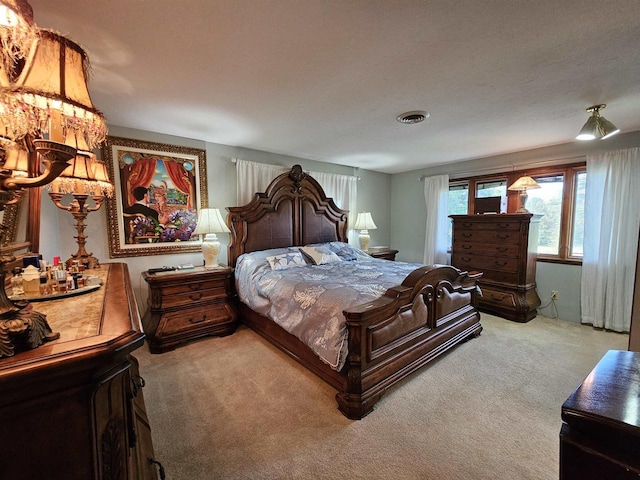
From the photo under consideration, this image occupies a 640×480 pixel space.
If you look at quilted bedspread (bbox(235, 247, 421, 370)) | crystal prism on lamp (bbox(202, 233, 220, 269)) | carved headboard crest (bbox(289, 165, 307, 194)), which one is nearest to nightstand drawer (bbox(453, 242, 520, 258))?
quilted bedspread (bbox(235, 247, 421, 370))

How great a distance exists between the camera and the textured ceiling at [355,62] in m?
1.32

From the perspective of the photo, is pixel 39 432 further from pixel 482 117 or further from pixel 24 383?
pixel 482 117

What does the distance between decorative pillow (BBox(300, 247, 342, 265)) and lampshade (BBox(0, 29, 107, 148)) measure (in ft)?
9.17

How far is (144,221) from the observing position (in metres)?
3.08

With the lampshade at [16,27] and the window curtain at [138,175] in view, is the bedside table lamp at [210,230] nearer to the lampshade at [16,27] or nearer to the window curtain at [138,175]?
the window curtain at [138,175]

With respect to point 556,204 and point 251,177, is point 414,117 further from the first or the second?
point 556,204

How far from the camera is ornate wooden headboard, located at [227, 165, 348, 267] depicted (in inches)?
140

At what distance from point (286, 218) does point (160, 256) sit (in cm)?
166

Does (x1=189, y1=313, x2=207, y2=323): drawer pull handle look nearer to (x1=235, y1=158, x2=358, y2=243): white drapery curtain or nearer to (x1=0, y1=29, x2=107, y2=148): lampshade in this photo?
(x1=235, y1=158, x2=358, y2=243): white drapery curtain

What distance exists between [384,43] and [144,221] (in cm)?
298

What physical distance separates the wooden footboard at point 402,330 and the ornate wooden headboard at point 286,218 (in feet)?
6.86

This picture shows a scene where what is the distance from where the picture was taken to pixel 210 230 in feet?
10.3

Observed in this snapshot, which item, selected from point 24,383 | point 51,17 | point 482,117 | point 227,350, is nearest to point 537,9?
point 482,117

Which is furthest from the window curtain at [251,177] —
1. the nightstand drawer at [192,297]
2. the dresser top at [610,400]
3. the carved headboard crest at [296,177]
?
the dresser top at [610,400]
